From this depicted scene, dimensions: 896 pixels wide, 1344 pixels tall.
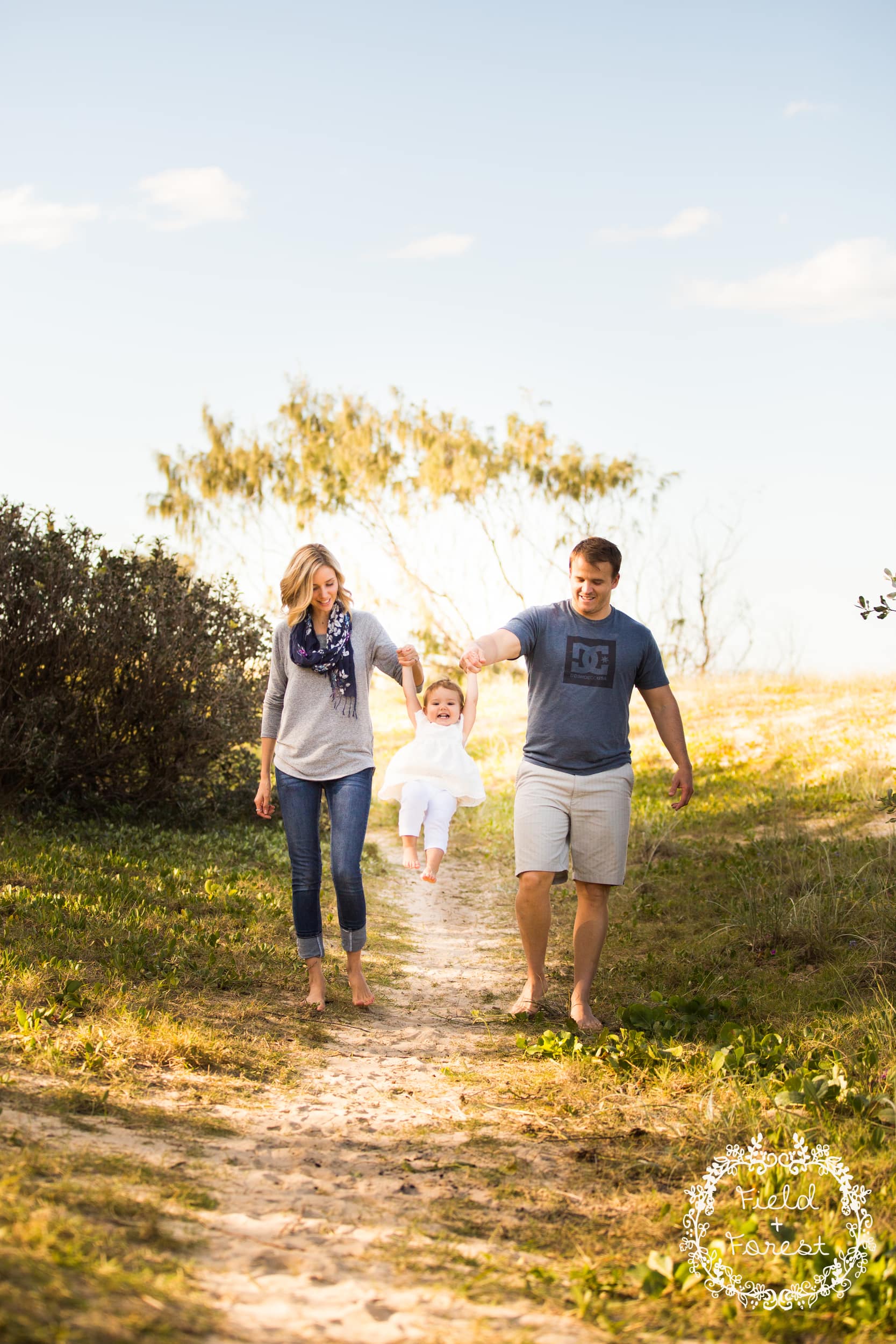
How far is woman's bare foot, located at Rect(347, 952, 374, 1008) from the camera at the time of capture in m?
5.82

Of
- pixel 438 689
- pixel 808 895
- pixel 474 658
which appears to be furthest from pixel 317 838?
pixel 808 895

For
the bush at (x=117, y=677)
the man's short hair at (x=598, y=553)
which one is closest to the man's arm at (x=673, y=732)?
the man's short hair at (x=598, y=553)

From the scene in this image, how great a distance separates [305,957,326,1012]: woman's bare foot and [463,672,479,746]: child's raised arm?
1492mm

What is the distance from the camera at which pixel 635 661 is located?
5383mm

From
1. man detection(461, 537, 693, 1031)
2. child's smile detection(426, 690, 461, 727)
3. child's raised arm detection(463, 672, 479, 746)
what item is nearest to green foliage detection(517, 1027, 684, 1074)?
man detection(461, 537, 693, 1031)

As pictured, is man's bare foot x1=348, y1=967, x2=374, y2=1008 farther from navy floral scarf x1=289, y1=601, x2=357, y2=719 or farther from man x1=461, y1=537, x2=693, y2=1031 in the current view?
navy floral scarf x1=289, y1=601, x2=357, y2=719

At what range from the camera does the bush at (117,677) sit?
9484 millimetres

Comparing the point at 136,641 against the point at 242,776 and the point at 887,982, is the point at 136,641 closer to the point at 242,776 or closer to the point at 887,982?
the point at 242,776

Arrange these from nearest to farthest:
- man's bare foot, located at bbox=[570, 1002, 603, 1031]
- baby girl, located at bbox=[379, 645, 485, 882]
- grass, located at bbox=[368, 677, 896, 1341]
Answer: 1. grass, located at bbox=[368, 677, 896, 1341]
2. man's bare foot, located at bbox=[570, 1002, 603, 1031]
3. baby girl, located at bbox=[379, 645, 485, 882]

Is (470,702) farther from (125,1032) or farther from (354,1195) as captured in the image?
(354,1195)

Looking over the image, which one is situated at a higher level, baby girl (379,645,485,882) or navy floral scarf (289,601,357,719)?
navy floral scarf (289,601,357,719)

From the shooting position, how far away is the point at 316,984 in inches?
224

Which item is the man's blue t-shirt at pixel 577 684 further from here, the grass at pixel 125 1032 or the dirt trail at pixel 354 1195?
the grass at pixel 125 1032

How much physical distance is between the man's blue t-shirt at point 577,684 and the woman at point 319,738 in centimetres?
88
